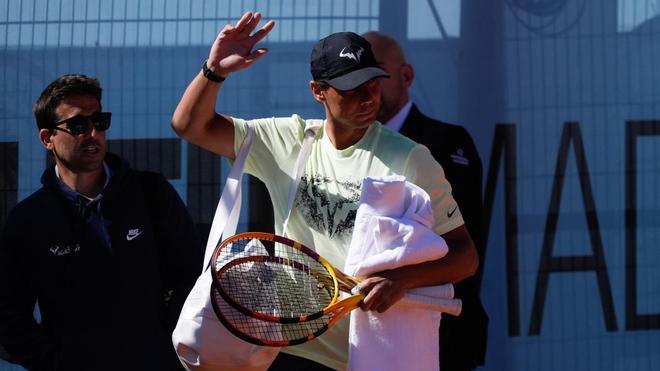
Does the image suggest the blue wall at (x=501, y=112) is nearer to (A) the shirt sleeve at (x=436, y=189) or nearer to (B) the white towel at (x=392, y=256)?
(A) the shirt sleeve at (x=436, y=189)

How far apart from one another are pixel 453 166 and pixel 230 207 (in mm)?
1257

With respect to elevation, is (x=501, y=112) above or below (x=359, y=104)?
above

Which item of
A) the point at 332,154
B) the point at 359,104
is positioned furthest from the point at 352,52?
the point at 332,154

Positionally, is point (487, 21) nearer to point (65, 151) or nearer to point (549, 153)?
point (549, 153)

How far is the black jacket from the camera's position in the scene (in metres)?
3.73

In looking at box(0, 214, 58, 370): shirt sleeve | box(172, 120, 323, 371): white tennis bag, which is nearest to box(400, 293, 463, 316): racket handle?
box(172, 120, 323, 371): white tennis bag

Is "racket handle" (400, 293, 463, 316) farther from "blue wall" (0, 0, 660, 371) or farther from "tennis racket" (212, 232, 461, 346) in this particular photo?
"blue wall" (0, 0, 660, 371)

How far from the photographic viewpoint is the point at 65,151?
12.9ft

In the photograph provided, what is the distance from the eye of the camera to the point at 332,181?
10.3 ft

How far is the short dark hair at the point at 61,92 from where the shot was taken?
155 inches

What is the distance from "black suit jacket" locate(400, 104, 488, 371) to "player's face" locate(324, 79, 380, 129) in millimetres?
1078

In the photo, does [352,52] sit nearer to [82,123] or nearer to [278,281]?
[278,281]

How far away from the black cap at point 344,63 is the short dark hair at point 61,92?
3.42 ft

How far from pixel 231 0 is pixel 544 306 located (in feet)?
5.68
